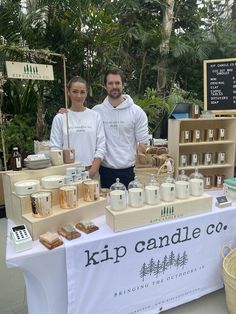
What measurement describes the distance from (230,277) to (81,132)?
1.30 m

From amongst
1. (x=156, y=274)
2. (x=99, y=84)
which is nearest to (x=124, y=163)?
(x=156, y=274)

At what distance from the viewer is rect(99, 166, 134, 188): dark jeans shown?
2279mm

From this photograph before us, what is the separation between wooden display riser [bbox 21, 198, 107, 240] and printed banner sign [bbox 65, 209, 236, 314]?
5.3 inches

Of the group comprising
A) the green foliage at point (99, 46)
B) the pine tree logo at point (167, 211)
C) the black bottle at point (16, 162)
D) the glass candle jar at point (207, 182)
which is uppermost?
the green foliage at point (99, 46)

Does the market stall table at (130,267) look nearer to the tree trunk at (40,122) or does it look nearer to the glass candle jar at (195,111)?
the glass candle jar at (195,111)

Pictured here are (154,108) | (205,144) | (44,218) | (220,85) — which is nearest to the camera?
(44,218)

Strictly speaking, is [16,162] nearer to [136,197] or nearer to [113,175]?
[136,197]

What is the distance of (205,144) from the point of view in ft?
7.90

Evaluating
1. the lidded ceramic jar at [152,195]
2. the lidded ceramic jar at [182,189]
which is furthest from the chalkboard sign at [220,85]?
the lidded ceramic jar at [152,195]

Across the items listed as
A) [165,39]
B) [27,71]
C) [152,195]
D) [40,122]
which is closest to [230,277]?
[152,195]

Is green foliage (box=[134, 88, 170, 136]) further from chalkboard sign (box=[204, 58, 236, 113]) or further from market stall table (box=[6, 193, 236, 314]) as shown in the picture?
market stall table (box=[6, 193, 236, 314])

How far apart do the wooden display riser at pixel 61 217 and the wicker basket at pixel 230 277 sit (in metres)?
0.80

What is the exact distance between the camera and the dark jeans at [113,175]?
2.28m

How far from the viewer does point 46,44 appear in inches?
146
